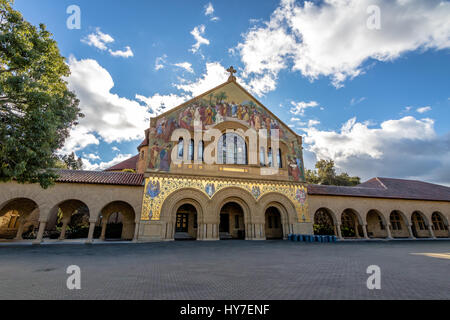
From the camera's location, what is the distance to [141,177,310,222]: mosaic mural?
16.6m

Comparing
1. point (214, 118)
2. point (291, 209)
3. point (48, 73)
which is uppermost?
point (214, 118)

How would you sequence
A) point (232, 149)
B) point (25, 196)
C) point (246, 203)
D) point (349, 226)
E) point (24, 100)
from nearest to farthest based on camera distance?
point (24, 100), point (25, 196), point (246, 203), point (232, 149), point (349, 226)

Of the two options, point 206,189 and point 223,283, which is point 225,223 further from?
point 223,283

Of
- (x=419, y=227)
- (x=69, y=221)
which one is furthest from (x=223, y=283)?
(x=419, y=227)

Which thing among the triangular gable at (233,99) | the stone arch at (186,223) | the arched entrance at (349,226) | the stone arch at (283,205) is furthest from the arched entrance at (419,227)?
the stone arch at (186,223)

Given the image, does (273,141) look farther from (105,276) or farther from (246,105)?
(105,276)

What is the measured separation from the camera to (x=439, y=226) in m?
26.8

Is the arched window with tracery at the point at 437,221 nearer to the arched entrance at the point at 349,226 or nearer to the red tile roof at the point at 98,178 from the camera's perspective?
the arched entrance at the point at 349,226

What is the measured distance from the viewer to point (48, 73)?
10578mm

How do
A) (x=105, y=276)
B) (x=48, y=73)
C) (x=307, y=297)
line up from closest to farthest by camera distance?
(x=307, y=297), (x=105, y=276), (x=48, y=73)

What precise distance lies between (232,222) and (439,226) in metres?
26.9

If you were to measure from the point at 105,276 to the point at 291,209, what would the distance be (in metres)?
17.7

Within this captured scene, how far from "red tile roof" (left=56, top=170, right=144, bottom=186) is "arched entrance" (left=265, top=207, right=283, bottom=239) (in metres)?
13.8
